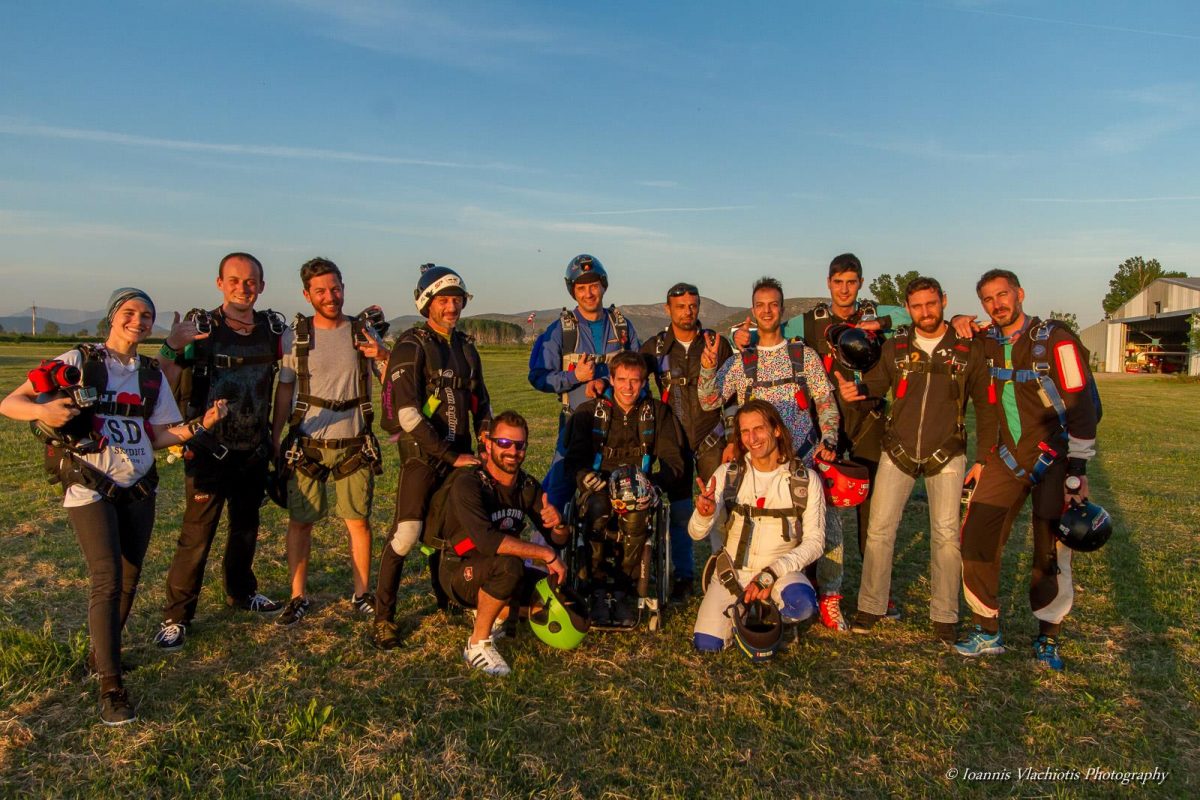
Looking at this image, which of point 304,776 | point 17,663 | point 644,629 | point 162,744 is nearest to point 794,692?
point 644,629

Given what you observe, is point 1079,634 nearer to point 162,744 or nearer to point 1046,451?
point 1046,451

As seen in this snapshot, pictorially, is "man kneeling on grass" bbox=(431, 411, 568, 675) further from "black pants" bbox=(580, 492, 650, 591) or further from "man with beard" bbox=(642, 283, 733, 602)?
"man with beard" bbox=(642, 283, 733, 602)

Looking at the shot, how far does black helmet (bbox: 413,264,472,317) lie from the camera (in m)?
5.57

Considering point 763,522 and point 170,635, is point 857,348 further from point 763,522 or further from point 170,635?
point 170,635

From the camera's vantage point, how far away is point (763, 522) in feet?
18.4

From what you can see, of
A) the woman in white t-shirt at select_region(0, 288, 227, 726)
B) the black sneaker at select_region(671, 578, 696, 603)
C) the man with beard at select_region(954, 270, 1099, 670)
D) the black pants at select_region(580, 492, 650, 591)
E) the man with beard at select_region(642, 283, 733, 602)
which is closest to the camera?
the woman in white t-shirt at select_region(0, 288, 227, 726)

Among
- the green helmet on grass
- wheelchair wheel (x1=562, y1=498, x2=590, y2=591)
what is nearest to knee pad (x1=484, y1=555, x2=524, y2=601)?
the green helmet on grass

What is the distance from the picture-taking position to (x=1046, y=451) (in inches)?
206

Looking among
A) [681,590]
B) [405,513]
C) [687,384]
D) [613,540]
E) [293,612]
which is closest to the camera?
[405,513]

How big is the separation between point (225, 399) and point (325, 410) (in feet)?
2.35

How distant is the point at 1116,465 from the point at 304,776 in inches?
614

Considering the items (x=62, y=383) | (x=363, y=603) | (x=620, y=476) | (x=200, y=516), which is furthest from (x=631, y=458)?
(x=62, y=383)

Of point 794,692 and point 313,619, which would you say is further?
point 313,619

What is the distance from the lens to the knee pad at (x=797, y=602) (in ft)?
17.3
